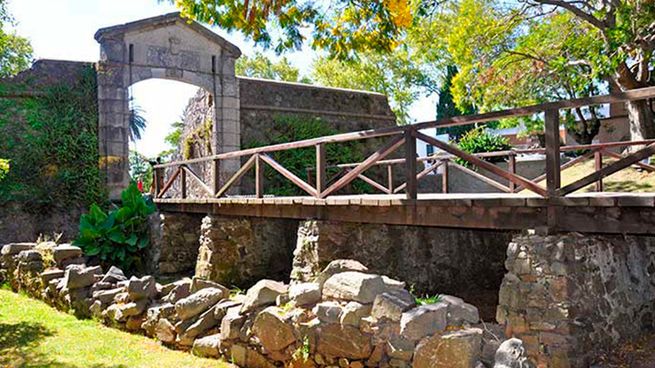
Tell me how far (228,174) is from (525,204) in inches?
407

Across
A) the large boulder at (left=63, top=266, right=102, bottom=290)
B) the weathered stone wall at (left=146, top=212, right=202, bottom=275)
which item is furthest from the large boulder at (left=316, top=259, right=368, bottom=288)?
the weathered stone wall at (left=146, top=212, right=202, bottom=275)

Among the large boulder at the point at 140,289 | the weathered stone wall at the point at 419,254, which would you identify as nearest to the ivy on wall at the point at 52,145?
the large boulder at the point at 140,289

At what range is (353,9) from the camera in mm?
7719

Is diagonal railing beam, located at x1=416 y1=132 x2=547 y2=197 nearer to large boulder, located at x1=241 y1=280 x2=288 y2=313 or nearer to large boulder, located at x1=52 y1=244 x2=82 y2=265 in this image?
large boulder, located at x1=241 y1=280 x2=288 y2=313

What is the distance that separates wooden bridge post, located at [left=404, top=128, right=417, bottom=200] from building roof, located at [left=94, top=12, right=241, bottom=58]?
7965 millimetres

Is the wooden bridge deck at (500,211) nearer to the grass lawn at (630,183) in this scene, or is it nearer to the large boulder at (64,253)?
the large boulder at (64,253)

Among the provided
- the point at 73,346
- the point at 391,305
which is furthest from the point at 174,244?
the point at 391,305

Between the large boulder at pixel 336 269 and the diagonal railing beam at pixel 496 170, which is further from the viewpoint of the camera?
the large boulder at pixel 336 269

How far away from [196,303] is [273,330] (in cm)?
147

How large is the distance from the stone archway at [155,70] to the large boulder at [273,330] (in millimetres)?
8616

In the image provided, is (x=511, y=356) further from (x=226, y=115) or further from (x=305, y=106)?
(x=305, y=106)

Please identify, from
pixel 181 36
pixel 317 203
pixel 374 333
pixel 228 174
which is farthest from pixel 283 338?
pixel 181 36

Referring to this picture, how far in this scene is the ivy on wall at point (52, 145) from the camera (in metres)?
11.9

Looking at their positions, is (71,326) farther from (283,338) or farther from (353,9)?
(353,9)
